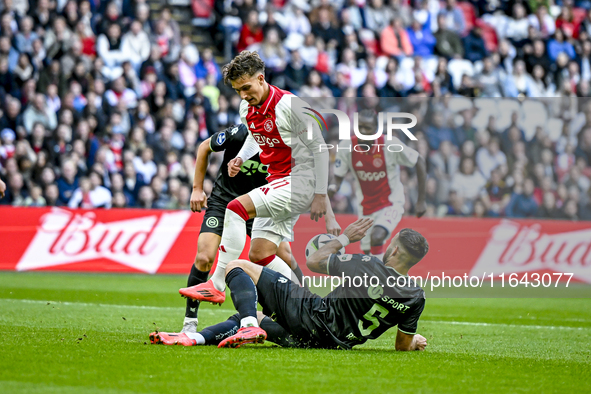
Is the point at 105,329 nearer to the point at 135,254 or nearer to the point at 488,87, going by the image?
the point at 135,254

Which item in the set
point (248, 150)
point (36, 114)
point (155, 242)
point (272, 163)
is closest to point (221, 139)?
point (248, 150)

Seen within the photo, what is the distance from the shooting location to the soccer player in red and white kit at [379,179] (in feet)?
27.9

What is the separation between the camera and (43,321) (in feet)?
23.4

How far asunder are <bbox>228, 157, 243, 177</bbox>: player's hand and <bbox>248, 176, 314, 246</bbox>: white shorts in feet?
1.38

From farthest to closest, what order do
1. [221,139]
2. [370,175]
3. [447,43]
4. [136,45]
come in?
[447,43]
[136,45]
[370,175]
[221,139]

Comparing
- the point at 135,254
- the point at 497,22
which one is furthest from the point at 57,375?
the point at 497,22

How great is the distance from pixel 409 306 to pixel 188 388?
1.92 metres

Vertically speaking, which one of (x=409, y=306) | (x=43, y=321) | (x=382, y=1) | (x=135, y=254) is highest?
(x=382, y=1)

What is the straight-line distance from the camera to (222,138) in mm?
6742

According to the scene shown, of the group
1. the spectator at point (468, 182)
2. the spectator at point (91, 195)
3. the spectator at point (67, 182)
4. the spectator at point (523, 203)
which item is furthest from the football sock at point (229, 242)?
the spectator at point (67, 182)

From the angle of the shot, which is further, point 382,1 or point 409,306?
point 382,1

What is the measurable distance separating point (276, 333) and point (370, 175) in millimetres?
3631

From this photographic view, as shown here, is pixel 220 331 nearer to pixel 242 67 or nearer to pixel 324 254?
pixel 324 254

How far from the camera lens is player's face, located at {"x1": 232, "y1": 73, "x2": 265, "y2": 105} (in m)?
6.11
